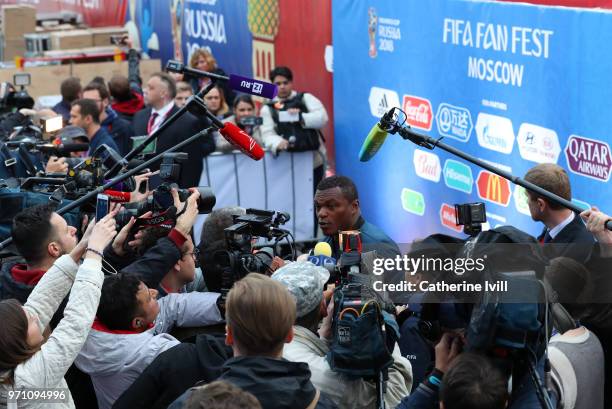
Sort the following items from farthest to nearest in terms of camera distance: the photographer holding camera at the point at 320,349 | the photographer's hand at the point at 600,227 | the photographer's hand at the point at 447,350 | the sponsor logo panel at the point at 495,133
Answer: the sponsor logo panel at the point at 495,133
the photographer's hand at the point at 600,227
the photographer holding camera at the point at 320,349
the photographer's hand at the point at 447,350

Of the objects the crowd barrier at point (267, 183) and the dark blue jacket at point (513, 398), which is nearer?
the dark blue jacket at point (513, 398)

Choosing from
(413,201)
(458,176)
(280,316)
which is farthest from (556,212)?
(413,201)

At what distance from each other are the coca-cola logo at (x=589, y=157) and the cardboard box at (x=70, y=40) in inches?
405

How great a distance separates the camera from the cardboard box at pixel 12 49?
16047 mm

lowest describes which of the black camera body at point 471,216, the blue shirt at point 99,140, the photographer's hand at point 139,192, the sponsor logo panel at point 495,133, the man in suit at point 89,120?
the blue shirt at point 99,140

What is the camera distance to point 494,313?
3328 mm

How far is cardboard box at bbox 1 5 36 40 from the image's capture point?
16.1 m

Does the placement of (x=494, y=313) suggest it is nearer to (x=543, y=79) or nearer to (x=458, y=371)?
(x=458, y=371)

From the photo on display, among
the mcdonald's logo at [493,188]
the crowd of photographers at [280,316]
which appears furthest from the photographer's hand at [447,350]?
the mcdonald's logo at [493,188]

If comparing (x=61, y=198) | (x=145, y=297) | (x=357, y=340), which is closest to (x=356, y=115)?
(x=61, y=198)

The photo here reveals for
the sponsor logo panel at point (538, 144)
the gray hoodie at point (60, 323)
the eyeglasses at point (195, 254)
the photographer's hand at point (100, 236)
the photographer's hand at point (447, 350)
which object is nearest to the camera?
the photographer's hand at point (447, 350)

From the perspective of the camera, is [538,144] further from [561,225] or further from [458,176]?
[561,225]

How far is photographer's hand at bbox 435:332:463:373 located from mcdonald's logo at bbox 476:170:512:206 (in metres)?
4.41

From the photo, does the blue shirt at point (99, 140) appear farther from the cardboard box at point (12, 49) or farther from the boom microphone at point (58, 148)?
the cardboard box at point (12, 49)
